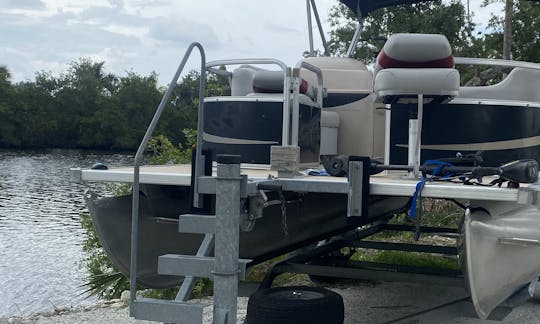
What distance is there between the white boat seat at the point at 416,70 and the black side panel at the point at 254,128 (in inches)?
25.1

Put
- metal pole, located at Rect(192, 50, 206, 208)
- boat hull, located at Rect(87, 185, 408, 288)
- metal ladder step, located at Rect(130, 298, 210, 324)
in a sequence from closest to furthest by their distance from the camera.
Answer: metal ladder step, located at Rect(130, 298, 210, 324) < metal pole, located at Rect(192, 50, 206, 208) < boat hull, located at Rect(87, 185, 408, 288)

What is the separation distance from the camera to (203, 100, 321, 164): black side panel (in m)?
4.37

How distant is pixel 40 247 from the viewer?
1469cm

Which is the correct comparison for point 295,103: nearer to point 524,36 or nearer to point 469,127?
point 469,127

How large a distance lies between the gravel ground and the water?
2.39 metres

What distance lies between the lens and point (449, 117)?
13.9 ft

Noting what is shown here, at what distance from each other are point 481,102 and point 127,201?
7.33ft

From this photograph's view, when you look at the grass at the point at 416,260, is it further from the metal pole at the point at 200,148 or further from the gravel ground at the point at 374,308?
the metal pole at the point at 200,148


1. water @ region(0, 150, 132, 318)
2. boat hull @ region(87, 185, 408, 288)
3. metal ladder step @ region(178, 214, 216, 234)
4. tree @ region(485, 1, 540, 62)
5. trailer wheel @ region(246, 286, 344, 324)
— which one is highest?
tree @ region(485, 1, 540, 62)

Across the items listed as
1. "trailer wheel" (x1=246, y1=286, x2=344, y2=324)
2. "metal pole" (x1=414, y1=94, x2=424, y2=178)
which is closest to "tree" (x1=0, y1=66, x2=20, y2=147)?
"trailer wheel" (x1=246, y1=286, x2=344, y2=324)

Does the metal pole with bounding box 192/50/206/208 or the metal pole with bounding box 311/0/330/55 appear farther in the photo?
the metal pole with bounding box 311/0/330/55

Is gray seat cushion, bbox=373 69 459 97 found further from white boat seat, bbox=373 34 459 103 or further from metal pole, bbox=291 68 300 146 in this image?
metal pole, bbox=291 68 300 146

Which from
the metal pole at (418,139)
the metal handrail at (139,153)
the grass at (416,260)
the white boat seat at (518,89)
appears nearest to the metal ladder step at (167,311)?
the metal handrail at (139,153)

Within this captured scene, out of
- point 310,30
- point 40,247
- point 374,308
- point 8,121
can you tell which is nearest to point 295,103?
point 310,30
